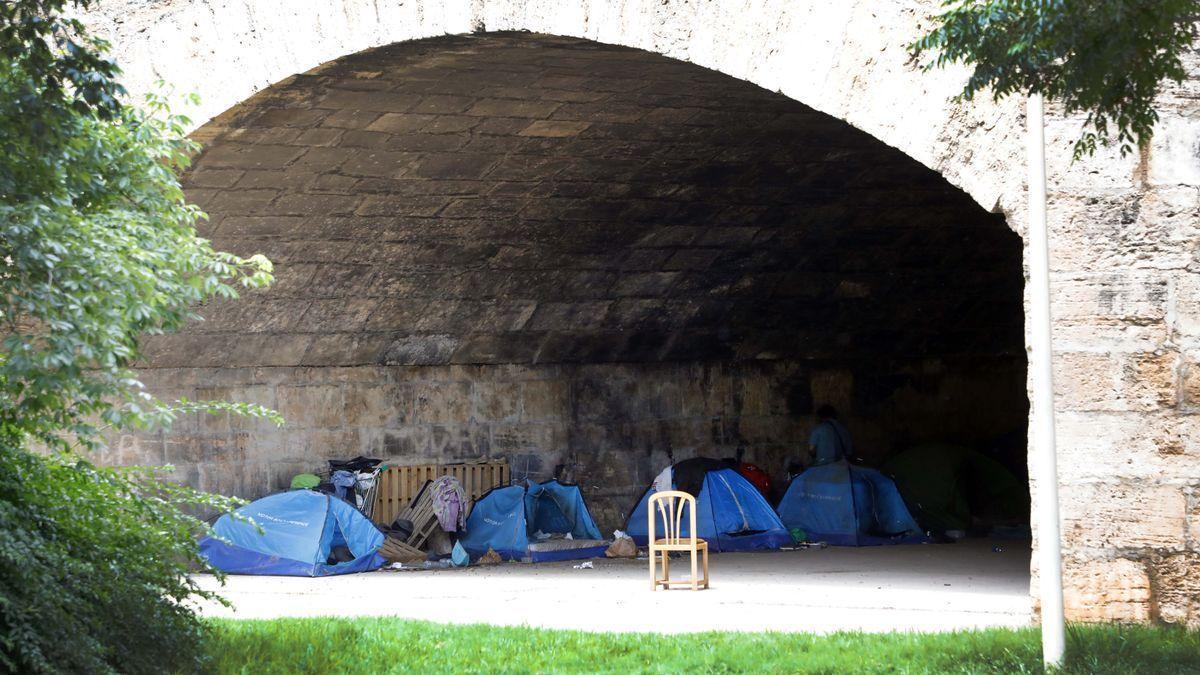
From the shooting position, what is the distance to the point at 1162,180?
6.38 m

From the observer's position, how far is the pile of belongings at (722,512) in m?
14.3

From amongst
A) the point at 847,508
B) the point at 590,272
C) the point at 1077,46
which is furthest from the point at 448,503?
the point at 1077,46

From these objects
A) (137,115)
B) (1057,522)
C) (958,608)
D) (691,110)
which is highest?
(691,110)

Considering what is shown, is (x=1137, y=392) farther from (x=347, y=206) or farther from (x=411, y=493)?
(x=411, y=493)

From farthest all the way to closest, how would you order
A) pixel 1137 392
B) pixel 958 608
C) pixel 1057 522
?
pixel 958 608, pixel 1137 392, pixel 1057 522

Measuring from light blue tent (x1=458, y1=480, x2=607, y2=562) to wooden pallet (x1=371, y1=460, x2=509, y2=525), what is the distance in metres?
0.26

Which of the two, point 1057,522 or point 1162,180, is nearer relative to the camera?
point 1057,522

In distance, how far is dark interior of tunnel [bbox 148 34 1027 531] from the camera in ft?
32.8

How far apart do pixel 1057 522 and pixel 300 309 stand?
8010 millimetres

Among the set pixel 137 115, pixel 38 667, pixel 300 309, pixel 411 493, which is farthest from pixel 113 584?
pixel 411 493

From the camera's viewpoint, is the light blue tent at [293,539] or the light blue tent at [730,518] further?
the light blue tent at [730,518]

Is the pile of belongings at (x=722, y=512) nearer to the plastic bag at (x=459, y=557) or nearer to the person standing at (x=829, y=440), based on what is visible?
the person standing at (x=829, y=440)

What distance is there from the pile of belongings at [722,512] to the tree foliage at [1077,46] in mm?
9206

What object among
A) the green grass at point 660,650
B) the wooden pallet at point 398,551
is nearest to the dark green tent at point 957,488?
the wooden pallet at point 398,551
